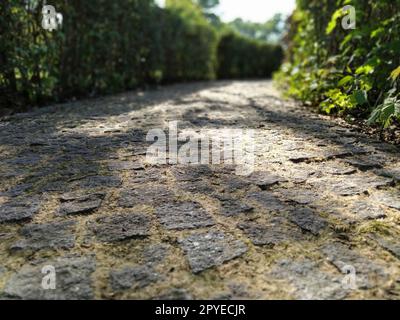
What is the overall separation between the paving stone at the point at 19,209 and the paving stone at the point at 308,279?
1195mm

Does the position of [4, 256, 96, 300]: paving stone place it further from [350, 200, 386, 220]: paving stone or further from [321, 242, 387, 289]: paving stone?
[350, 200, 386, 220]: paving stone

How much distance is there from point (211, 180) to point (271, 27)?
270 feet

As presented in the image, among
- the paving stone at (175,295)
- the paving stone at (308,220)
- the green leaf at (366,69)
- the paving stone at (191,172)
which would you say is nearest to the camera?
the paving stone at (175,295)

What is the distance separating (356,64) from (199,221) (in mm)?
3397

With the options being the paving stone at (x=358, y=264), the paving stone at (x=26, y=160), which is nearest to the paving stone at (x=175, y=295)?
the paving stone at (x=358, y=264)

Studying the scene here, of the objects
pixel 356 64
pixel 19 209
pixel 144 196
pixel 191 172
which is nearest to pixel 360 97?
pixel 356 64

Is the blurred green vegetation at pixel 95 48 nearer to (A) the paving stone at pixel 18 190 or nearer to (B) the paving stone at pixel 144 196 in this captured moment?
(A) the paving stone at pixel 18 190

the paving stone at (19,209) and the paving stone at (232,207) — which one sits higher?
the paving stone at (232,207)

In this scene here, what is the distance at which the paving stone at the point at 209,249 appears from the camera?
1.53m

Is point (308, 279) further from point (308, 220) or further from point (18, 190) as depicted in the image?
point (18, 190)

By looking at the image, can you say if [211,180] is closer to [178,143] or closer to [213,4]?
[178,143]

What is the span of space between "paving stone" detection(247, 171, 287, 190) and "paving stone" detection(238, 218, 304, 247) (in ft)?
1.38

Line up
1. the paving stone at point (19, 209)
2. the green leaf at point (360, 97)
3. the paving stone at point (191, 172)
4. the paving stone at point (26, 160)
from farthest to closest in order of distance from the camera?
the green leaf at point (360, 97) < the paving stone at point (26, 160) < the paving stone at point (191, 172) < the paving stone at point (19, 209)

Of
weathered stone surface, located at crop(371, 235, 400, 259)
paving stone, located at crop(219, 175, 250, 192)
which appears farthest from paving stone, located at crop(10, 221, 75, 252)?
weathered stone surface, located at crop(371, 235, 400, 259)
